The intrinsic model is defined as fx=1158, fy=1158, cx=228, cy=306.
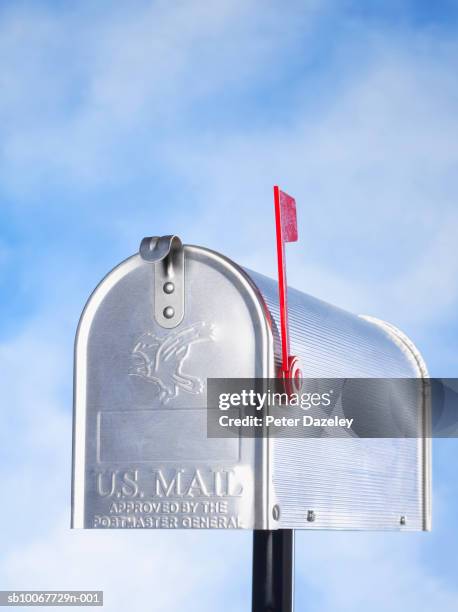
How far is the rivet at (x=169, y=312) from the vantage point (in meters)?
4.12

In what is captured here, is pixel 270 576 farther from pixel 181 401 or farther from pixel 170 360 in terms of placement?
pixel 170 360

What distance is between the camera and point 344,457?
4.59 meters

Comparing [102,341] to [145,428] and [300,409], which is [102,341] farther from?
[300,409]

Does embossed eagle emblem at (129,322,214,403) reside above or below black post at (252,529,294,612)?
above

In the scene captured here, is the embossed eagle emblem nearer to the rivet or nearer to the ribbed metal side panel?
the rivet

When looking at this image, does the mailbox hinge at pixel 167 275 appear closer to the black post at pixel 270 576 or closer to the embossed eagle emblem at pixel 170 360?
the embossed eagle emblem at pixel 170 360

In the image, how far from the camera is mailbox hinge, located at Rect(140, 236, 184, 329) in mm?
4121

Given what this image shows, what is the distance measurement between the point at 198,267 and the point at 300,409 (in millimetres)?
634

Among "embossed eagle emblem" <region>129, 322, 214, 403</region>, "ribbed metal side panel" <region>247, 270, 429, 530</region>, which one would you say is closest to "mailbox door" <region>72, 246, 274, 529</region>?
"embossed eagle emblem" <region>129, 322, 214, 403</region>

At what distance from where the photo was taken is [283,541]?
4578 mm

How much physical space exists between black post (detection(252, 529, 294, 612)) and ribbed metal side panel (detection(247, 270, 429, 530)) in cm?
27

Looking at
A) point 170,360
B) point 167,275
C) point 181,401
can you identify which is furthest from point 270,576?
point 167,275

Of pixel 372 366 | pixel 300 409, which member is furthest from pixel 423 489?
pixel 300 409

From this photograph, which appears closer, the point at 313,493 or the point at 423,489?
the point at 313,493
